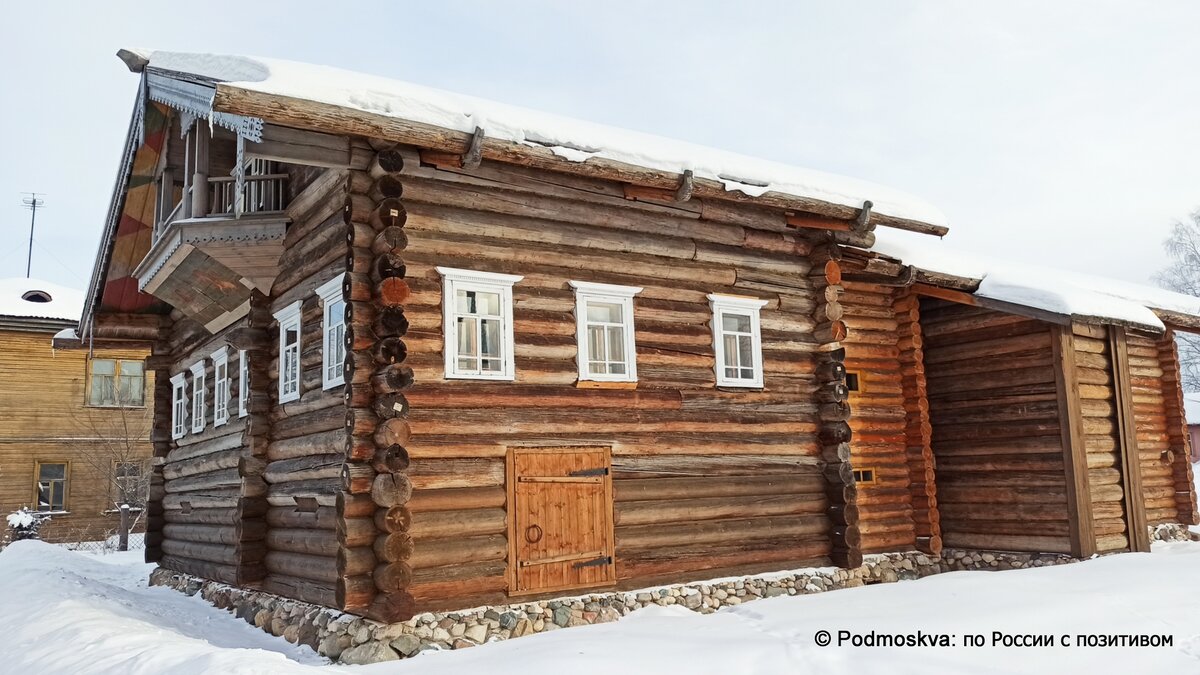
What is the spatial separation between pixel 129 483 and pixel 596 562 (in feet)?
70.1

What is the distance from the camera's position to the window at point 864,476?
1510 cm

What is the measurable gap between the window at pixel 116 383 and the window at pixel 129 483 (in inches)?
83.3

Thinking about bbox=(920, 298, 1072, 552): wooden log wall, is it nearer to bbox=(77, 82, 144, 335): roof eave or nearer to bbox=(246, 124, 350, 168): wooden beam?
bbox=(246, 124, 350, 168): wooden beam

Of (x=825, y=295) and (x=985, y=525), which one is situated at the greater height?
(x=825, y=295)

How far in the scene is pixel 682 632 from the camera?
9797mm

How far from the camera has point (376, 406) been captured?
9.81 m

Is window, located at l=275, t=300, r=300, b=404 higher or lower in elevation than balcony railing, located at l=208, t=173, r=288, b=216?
lower

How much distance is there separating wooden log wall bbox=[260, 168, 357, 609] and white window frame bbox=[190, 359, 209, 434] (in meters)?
4.20

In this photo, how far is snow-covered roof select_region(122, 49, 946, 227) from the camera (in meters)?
9.36

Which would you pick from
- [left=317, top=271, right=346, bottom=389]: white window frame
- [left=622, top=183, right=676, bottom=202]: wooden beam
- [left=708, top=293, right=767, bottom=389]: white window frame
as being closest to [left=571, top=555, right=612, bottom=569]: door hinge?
[left=708, top=293, right=767, bottom=389]: white window frame

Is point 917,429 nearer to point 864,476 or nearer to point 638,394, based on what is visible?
point 864,476

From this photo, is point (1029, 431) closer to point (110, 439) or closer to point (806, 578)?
point (806, 578)

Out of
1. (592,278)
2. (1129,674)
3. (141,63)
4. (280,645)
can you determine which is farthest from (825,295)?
(141,63)

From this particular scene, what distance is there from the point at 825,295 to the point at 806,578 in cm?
413
